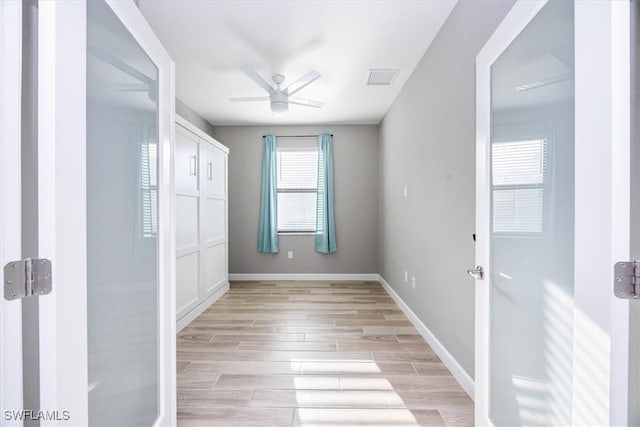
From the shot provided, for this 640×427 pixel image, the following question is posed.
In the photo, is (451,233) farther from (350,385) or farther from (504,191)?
(350,385)

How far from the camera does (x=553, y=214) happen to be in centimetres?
96

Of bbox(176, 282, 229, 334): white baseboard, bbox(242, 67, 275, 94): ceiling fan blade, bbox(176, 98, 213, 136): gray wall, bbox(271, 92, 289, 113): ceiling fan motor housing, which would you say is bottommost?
bbox(176, 282, 229, 334): white baseboard

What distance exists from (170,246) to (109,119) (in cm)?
62

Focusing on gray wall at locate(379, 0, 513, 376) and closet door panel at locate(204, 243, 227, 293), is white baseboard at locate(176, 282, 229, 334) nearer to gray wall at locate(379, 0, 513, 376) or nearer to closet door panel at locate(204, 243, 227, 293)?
closet door panel at locate(204, 243, 227, 293)

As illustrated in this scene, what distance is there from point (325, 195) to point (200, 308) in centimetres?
249

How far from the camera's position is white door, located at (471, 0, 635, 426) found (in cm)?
71

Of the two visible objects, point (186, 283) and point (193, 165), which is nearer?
point (186, 283)

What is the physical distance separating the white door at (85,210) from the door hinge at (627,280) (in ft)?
4.22

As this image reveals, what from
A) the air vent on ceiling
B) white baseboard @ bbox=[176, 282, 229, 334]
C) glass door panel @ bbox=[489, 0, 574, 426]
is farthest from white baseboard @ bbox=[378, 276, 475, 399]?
the air vent on ceiling

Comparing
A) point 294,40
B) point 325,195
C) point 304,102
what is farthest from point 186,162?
point 325,195

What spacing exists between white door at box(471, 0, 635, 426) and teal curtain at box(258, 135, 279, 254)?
3.82 metres

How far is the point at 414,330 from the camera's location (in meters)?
2.81

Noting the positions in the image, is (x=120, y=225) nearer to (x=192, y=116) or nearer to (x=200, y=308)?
(x=200, y=308)

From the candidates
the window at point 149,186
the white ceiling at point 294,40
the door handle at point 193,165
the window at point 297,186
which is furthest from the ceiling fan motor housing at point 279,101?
the window at point 149,186
